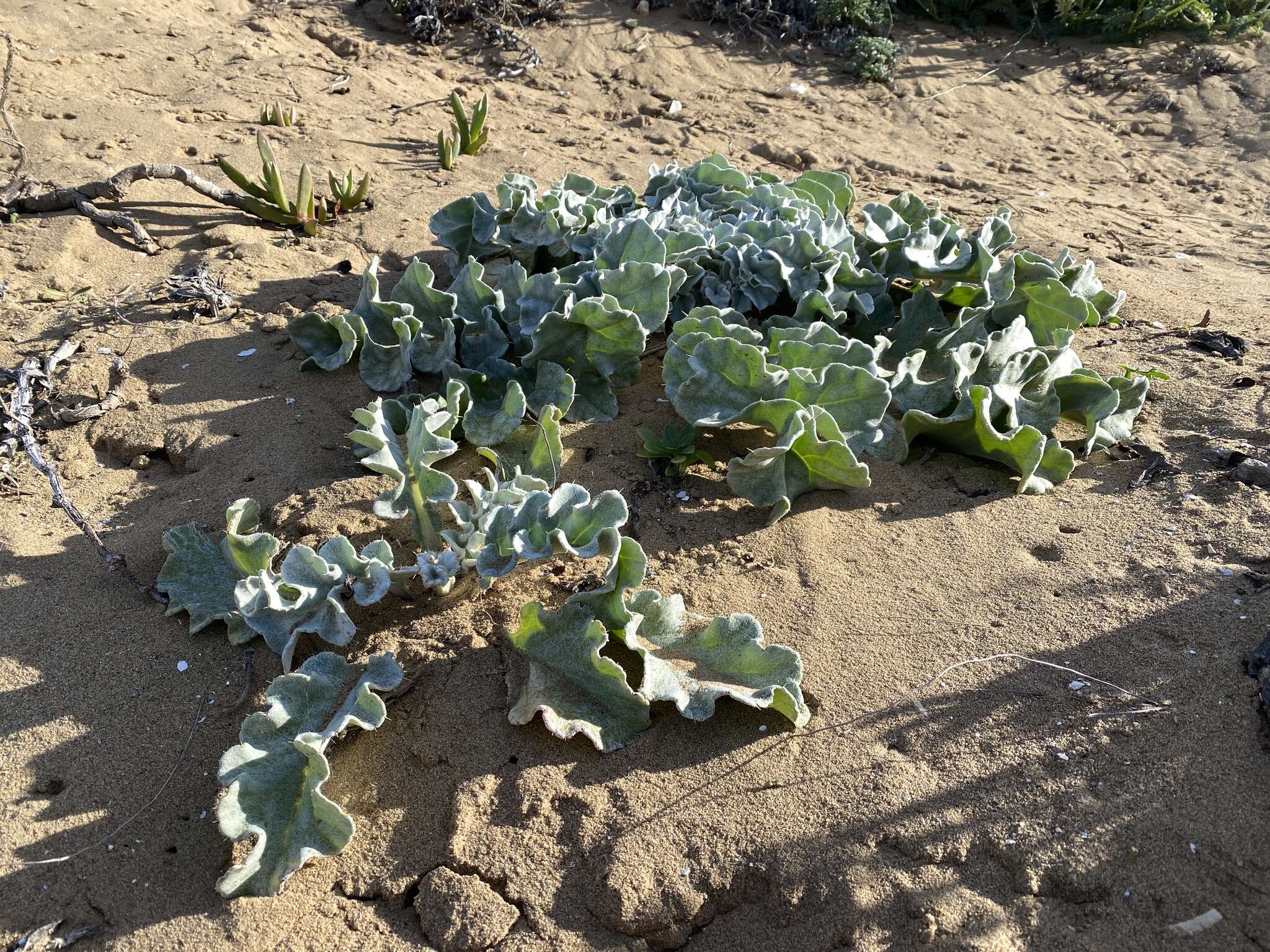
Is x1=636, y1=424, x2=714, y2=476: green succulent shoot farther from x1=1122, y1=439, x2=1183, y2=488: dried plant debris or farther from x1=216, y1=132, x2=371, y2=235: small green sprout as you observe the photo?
x1=216, y1=132, x2=371, y2=235: small green sprout

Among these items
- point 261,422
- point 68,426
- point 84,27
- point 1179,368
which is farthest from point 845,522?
point 84,27

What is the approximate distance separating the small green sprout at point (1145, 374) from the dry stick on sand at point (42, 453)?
9.98ft

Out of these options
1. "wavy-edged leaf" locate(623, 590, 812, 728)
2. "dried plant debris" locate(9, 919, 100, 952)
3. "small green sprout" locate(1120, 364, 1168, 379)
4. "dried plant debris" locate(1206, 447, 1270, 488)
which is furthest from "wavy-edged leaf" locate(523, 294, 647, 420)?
"dried plant debris" locate(9, 919, 100, 952)

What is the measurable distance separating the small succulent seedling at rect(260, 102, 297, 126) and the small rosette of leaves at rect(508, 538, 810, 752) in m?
3.73

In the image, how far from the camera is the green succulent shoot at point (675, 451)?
2.84m

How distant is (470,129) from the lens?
4.91 meters

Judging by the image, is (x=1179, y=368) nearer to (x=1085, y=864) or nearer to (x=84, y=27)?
(x=1085, y=864)

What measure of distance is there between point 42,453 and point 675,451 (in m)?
1.97

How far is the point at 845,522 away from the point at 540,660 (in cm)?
98

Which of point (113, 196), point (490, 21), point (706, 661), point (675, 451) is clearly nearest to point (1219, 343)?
point (675, 451)

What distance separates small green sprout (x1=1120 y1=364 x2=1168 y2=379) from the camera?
319 cm

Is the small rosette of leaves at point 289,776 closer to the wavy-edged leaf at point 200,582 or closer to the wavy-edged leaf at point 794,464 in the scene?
the wavy-edged leaf at point 200,582

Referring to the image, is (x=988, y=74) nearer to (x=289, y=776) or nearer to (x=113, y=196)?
(x=113, y=196)

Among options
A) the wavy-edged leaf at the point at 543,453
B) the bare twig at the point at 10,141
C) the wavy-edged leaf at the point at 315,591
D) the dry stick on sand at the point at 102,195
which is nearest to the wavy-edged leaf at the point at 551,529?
the wavy-edged leaf at the point at 315,591
